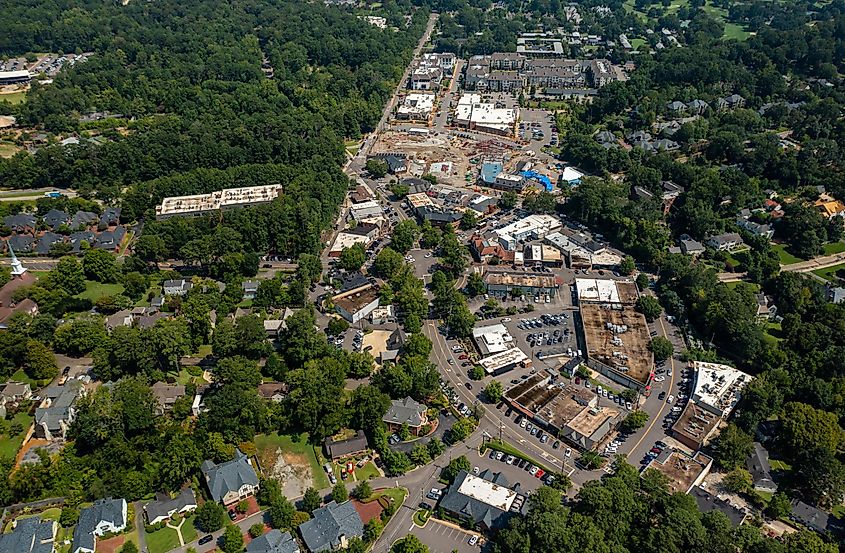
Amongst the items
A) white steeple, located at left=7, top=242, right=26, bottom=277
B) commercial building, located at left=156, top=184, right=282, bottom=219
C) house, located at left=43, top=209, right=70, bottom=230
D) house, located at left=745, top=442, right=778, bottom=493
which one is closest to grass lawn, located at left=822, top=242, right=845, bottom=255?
house, located at left=745, top=442, right=778, bottom=493

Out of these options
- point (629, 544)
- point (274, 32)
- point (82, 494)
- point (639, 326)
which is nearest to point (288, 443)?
point (82, 494)

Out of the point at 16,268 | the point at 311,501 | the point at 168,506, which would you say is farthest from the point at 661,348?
the point at 16,268

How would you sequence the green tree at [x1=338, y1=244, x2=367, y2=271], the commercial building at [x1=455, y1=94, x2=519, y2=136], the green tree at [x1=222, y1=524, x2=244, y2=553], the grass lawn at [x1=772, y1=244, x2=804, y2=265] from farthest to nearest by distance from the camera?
the commercial building at [x1=455, y1=94, x2=519, y2=136], the grass lawn at [x1=772, y1=244, x2=804, y2=265], the green tree at [x1=338, y1=244, x2=367, y2=271], the green tree at [x1=222, y1=524, x2=244, y2=553]

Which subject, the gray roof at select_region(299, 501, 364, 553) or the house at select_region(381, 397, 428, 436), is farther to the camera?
the house at select_region(381, 397, 428, 436)

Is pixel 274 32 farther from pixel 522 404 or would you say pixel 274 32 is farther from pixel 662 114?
pixel 522 404

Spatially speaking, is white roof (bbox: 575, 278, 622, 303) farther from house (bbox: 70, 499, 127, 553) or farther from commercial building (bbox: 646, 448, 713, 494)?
house (bbox: 70, 499, 127, 553)

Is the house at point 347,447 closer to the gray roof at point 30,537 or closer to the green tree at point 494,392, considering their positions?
the green tree at point 494,392
